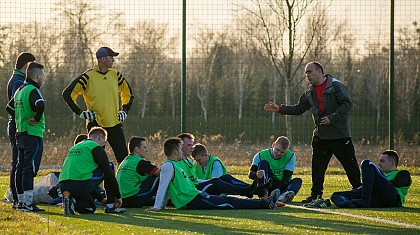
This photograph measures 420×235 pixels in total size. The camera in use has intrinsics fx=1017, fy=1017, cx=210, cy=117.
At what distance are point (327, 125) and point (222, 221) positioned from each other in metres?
3.13

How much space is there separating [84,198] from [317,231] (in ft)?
9.78

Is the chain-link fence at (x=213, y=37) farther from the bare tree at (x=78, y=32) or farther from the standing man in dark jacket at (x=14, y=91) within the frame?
the standing man in dark jacket at (x=14, y=91)

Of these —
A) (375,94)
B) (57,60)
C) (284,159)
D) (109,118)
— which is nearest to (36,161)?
(109,118)

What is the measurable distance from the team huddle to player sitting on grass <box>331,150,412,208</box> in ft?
0.04

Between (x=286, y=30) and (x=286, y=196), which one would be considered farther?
(x=286, y=30)

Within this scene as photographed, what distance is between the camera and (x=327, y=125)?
40.5 ft

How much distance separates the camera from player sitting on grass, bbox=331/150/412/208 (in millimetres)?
11258

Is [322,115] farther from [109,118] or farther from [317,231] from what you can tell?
[317,231]

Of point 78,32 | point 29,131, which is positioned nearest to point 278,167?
point 29,131

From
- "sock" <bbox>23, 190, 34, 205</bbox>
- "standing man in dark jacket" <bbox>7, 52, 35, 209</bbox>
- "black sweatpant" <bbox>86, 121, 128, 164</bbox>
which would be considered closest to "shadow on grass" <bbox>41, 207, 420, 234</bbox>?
"sock" <bbox>23, 190, 34, 205</bbox>

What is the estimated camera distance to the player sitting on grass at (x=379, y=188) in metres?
11.3

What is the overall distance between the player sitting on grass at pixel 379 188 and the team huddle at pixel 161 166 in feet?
0.04

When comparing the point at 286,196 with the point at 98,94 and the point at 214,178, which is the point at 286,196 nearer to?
the point at 214,178

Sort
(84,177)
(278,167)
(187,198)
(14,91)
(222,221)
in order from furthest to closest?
(278,167) → (14,91) → (187,198) → (84,177) → (222,221)
